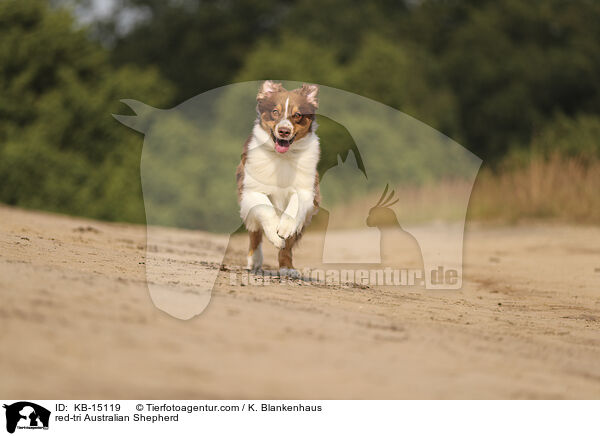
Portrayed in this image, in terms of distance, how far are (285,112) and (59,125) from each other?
43.8 ft

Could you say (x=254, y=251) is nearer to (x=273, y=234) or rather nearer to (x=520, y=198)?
(x=273, y=234)

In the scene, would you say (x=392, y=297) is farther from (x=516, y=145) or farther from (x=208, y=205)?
(x=516, y=145)

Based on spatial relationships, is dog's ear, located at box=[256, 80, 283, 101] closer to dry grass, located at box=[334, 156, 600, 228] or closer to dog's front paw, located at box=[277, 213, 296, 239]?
dog's front paw, located at box=[277, 213, 296, 239]

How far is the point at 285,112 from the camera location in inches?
267

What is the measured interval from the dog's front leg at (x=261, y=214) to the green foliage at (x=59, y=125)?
462 inches

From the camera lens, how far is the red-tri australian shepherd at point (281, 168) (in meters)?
6.72

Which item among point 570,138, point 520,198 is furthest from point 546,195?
point 570,138

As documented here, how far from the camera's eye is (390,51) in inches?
1022

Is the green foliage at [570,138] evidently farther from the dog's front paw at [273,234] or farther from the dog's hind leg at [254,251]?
the dog's front paw at [273,234]

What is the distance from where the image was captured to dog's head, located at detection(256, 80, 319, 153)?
673 cm

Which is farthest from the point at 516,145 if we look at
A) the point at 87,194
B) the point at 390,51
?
the point at 87,194

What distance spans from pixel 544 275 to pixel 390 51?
1757 cm
